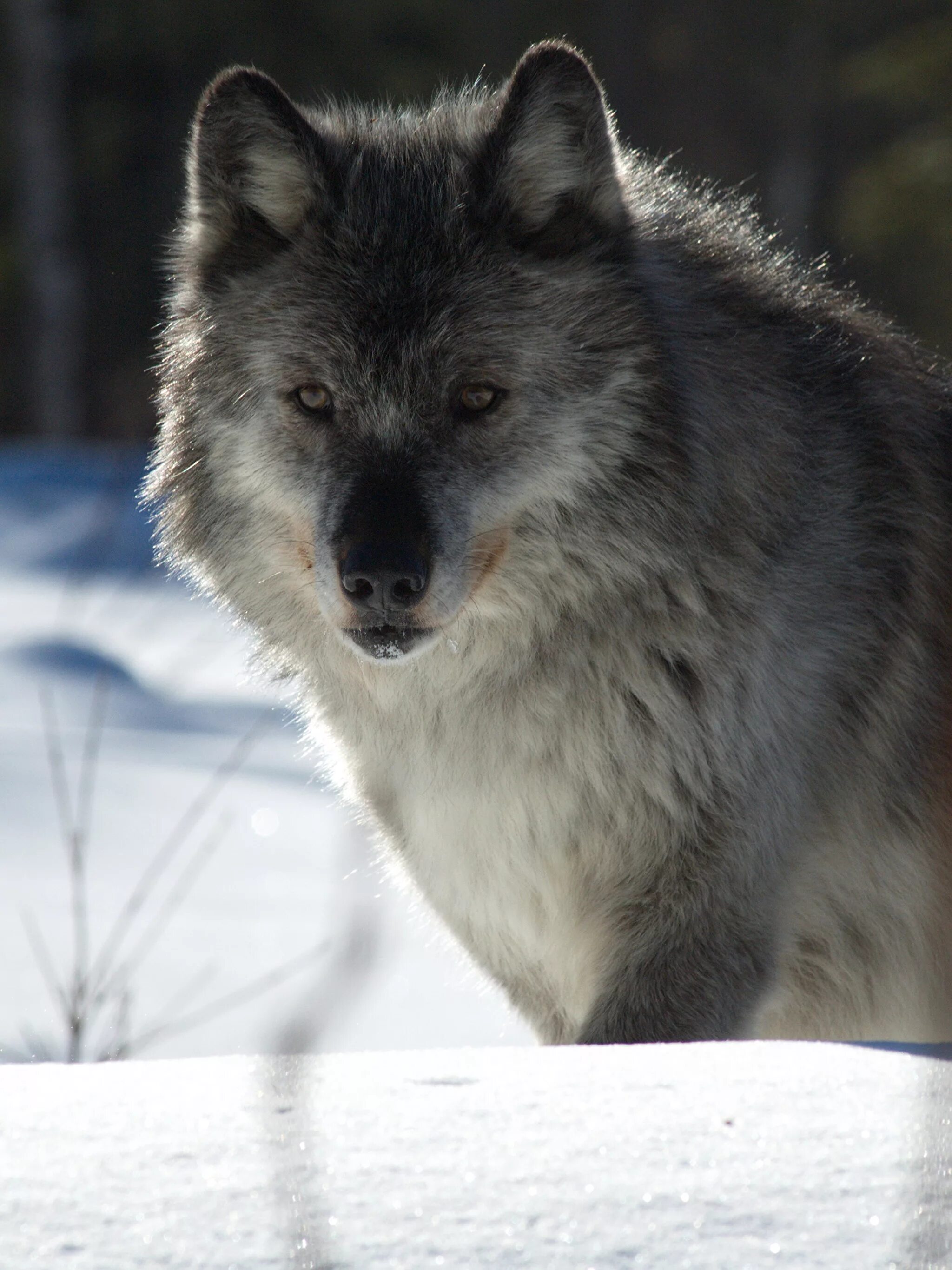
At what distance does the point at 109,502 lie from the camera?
5.30 meters

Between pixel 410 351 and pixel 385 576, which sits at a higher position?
pixel 410 351

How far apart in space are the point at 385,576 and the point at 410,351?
48 centimetres

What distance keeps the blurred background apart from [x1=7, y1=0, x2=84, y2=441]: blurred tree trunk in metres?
0.03

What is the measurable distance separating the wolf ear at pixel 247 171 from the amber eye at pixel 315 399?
14.5 inches

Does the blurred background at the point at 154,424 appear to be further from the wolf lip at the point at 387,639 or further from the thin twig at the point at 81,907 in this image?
the wolf lip at the point at 387,639

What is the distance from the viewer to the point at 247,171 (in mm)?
3031

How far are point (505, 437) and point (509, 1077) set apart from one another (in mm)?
1442

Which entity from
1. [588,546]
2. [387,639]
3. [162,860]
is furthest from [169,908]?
[588,546]

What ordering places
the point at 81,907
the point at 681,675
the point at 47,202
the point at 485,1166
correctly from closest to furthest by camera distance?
the point at 485,1166
the point at 681,675
the point at 81,907
the point at 47,202

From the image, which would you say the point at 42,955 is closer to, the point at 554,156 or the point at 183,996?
the point at 183,996

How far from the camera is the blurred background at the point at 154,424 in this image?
4.32 meters

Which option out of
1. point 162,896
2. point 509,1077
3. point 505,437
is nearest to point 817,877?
point 505,437

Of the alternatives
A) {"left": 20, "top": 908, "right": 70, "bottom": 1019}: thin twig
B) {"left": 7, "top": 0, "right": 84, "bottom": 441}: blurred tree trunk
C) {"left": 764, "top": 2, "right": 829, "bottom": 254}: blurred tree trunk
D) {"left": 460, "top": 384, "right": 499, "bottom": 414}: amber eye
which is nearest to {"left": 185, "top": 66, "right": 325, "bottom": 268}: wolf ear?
{"left": 460, "top": 384, "right": 499, "bottom": 414}: amber eye

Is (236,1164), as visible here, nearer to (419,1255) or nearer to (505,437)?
(419,1255)
